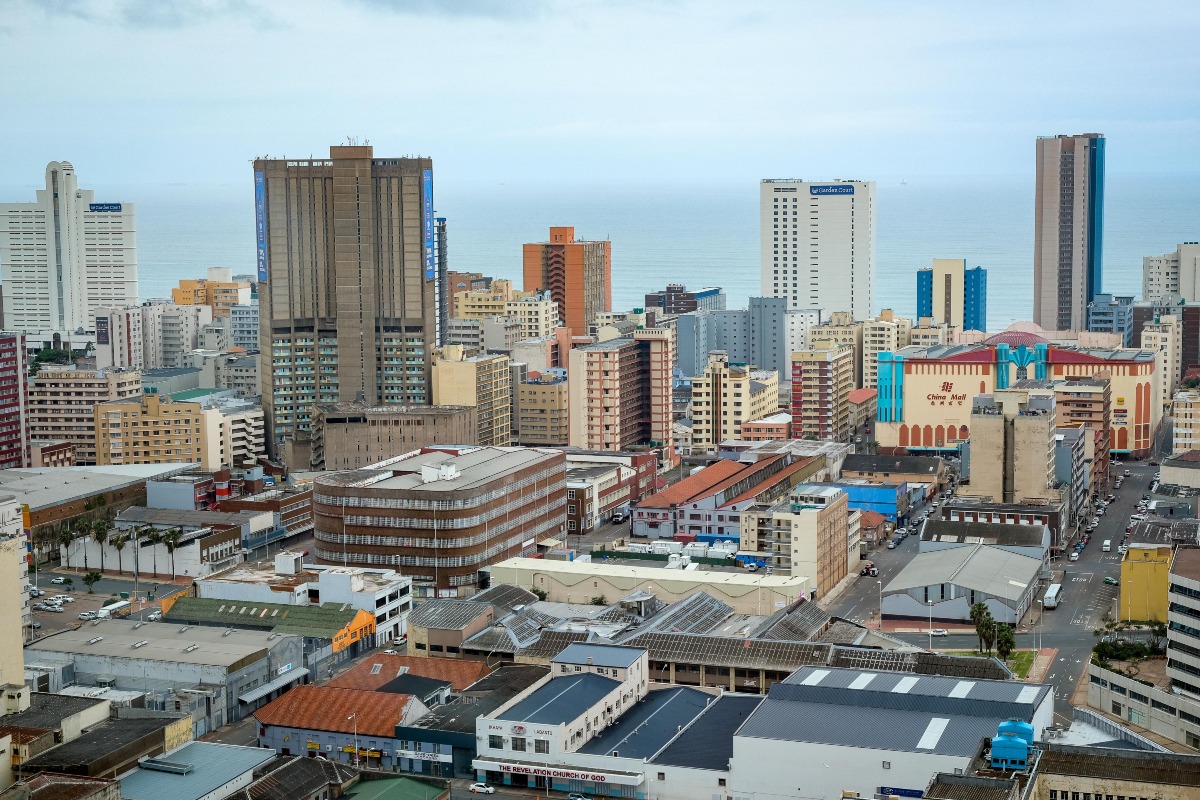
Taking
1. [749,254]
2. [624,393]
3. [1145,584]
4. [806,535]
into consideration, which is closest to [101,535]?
[806,535]

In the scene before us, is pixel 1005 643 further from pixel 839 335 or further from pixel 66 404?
pixel 66 404

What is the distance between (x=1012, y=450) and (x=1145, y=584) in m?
10.0

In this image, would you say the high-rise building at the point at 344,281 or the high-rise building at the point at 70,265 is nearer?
the high-rise building at the point at 344,281

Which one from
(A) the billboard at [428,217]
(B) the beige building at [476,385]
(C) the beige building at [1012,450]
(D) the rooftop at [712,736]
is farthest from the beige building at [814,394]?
(D) the rooftop at [712,736]

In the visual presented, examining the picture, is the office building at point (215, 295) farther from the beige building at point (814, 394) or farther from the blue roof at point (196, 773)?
the blue roof at point (196, 773)

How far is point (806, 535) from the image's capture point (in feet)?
125

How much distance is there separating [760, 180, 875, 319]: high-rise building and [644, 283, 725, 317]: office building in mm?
3603

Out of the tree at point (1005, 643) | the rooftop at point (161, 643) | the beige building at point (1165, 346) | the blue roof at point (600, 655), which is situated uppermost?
the beige building at point (1165, 346)

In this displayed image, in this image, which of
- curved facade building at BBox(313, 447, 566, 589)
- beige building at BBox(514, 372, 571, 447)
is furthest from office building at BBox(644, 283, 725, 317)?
curved facade building at BBox(313, 447, 566, 589)

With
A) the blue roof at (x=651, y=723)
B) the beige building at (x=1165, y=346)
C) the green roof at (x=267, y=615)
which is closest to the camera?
the blue roof at (x=651, y=723)

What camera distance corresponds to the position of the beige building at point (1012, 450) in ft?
146

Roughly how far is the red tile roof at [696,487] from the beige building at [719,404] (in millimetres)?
7705

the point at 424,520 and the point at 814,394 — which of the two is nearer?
the point at 424,520

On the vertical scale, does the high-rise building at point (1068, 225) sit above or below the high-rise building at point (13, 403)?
above
